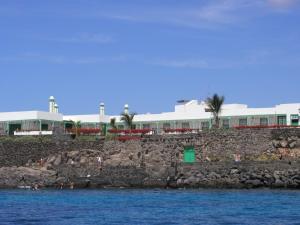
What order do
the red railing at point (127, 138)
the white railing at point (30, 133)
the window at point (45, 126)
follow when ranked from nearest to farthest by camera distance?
the red railing at point (127, 138) < the white railing at point (30, 133) < the window at point (45, 126)

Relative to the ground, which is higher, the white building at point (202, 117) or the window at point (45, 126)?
the white building at point (202, 117)

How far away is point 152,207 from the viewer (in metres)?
40.9

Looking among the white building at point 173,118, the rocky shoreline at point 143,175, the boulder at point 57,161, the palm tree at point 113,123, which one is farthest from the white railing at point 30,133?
the palm tree at point 113,123

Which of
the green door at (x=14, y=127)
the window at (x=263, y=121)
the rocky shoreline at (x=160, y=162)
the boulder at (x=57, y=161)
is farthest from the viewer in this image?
the green door at (x=14, y=127)

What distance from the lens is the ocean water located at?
1351 inches

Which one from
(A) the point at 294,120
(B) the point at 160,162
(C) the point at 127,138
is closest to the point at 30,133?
(C) the point at 127,138

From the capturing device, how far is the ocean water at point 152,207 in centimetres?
3431

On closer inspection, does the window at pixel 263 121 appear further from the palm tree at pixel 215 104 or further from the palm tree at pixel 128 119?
the palm tree at pixel 128 119

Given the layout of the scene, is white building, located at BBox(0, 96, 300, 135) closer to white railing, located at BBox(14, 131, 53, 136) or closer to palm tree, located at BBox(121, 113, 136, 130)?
palm tree, located at BBox(121, 113, 136, 130)

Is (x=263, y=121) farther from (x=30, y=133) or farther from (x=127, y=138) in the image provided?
(x=30, y=133)

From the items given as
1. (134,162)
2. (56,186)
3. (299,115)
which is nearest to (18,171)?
(56,186)

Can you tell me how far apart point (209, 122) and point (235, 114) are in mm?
2891

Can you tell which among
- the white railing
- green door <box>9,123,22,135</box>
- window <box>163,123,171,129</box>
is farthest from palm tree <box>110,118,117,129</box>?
green door <box>9,123,22,135</box>

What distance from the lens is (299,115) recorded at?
69.6 meters
